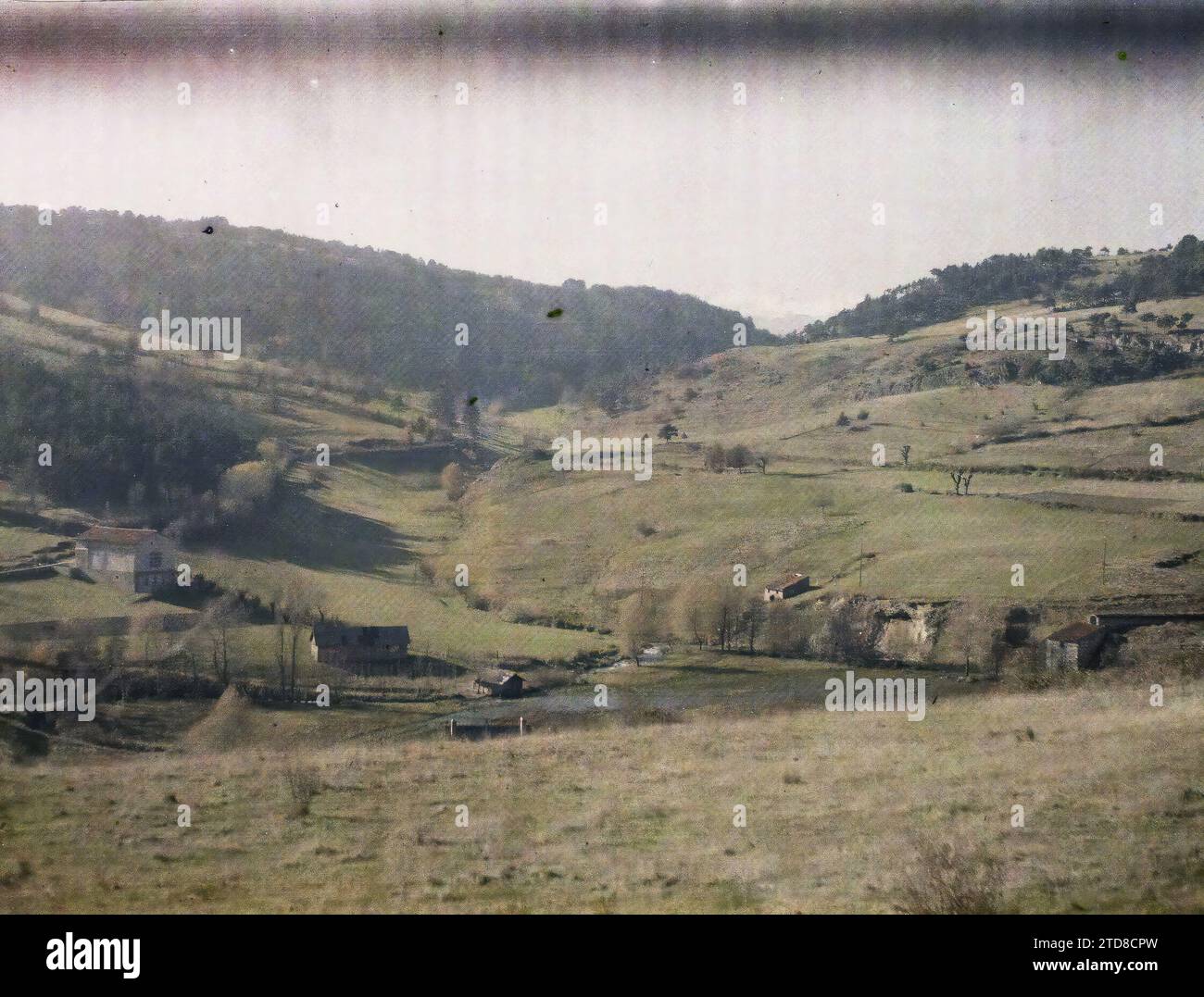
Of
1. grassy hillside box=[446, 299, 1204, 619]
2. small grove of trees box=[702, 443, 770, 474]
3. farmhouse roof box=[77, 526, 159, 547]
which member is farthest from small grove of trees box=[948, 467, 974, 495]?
farmhouse roof box=[77, 526, 159, 547]

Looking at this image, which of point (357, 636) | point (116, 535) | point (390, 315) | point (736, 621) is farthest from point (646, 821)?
point (390, 315)

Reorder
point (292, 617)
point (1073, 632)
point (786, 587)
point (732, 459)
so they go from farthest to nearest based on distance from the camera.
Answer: point (732, 459) < point (786, 587) < point (292, 617) < point (1073, 632)

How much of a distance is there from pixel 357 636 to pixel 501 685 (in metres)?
1.99

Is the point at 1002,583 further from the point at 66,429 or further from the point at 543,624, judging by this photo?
the point at 66,429

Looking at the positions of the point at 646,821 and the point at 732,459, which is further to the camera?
the point at 732,459

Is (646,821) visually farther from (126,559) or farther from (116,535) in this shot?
(116,535)

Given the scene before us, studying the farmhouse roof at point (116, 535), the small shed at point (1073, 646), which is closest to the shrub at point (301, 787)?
the farmhouse roof at point (116, 535)

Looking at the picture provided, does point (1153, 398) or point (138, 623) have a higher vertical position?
point (1153, 398)

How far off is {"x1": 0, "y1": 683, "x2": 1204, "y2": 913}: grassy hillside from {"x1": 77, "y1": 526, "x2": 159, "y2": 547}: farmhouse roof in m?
4.34

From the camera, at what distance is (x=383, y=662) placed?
1208 centimetres

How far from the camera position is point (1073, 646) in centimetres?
1205

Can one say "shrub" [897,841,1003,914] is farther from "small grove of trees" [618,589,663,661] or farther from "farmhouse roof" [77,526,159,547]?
"farmhouse roof" [77,526,159,547]
